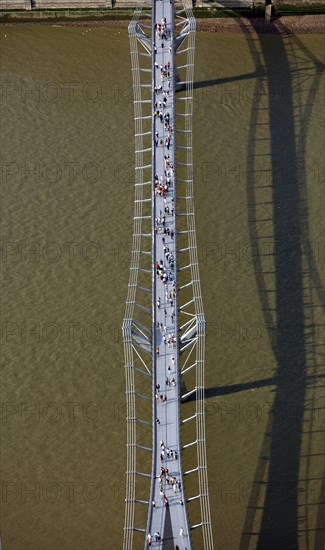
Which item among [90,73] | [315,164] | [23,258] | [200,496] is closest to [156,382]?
[200,496]

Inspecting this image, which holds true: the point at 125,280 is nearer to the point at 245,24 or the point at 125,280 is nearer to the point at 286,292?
the point at 286,292

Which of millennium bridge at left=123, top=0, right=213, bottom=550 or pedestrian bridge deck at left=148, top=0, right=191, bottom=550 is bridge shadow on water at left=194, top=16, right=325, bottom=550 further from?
pedestrian bridge deck at left=148, top=0, right=191, bottom=550

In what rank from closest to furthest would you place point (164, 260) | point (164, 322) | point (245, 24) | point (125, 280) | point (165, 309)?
point (164, 322) → point (165, 309) → point (164, 260) → point (125, 280) → point (245, 24)

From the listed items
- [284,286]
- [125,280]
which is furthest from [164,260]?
[284,286]

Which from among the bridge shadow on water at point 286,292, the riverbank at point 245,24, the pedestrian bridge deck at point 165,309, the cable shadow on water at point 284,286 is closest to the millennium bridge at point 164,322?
the pedestrian bridge deck at point 165,309

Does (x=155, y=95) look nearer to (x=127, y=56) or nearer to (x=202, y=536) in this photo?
(x=127, y=56)

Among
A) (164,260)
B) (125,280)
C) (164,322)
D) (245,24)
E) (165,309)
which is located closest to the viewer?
(164,322)
